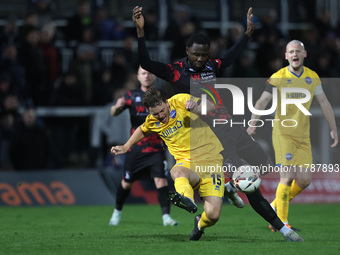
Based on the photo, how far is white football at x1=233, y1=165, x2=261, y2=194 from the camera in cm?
783

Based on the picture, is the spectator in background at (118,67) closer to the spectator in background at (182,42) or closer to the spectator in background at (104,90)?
the spectator in background at (104,90)

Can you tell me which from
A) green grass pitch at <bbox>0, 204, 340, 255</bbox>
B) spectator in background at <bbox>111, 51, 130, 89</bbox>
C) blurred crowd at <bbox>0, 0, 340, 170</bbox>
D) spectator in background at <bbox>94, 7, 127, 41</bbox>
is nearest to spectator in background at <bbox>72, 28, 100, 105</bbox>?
blurred crowd at <bbox>0, 0, 340, 170</bbox>

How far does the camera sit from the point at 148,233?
931cm

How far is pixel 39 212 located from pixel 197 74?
5972mm

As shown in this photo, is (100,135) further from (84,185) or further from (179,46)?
(179,46)

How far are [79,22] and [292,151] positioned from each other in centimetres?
845

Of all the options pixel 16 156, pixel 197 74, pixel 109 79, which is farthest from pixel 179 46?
pixel 197 74

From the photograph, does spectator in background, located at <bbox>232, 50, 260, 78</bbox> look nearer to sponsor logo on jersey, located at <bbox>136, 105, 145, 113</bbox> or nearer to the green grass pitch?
the green grass pitch

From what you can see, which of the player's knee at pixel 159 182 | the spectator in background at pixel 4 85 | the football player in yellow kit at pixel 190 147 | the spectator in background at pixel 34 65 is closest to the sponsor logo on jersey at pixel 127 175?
the player's knee at pixel 159 182

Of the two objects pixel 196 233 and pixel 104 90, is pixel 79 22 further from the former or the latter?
pixel 196 233

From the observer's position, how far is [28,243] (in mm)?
8227

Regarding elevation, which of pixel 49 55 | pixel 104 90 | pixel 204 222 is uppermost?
pixel 49 55

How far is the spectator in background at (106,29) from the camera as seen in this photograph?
1741 cm

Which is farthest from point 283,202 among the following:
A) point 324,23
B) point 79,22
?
point 324,23
